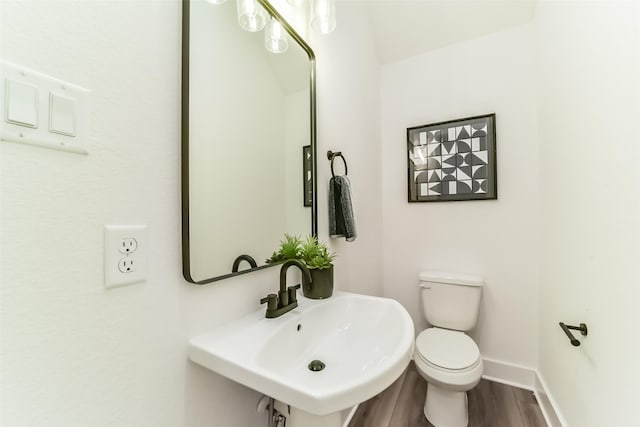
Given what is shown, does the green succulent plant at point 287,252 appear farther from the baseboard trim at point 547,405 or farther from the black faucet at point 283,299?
the baseboard trim at point 547,405

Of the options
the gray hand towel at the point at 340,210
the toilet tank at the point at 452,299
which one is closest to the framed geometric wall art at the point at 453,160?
the toilet tank at the point at 452,299

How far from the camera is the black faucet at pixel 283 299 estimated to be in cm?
87

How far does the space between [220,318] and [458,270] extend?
1.71m

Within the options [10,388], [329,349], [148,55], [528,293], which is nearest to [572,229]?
[528,293]

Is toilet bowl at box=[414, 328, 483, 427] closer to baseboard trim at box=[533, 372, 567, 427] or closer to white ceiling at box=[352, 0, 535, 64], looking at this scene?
baseboard trim at box=[533, 372, 567, 427]

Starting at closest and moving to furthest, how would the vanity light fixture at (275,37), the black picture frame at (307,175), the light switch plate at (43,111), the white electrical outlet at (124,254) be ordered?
the light switch plate at (43,111) → the white electrical outlet at (124,254) → the vanity light fixture at (275,37) → the black picture frame at (307,175)

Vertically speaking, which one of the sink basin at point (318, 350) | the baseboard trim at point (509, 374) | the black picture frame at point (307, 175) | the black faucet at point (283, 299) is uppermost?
the black picture frame at point (307, 175)

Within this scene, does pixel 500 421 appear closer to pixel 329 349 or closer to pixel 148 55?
pixel 329 349

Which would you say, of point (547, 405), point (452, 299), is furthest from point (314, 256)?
point (547, 405)

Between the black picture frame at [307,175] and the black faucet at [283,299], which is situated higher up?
the black picture frame at [307,175]

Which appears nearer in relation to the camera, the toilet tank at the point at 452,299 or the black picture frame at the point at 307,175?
the black picture frame at the point at 307,175

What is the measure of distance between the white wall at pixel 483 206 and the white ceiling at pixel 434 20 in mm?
65

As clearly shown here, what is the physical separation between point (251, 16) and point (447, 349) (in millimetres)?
1836

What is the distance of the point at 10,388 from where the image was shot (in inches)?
16.5
